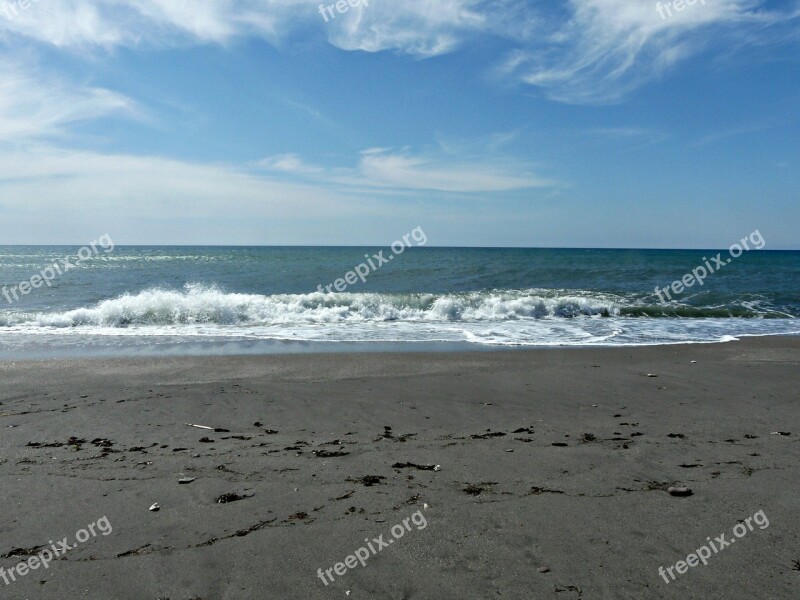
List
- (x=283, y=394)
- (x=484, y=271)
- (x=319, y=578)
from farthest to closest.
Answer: (x=484, y=271), (x=283, y=394), (x=319, y=578)

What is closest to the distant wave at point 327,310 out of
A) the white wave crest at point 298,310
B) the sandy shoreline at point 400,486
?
the white wave crest at point 298,310

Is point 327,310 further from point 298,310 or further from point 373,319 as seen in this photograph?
point 373,319

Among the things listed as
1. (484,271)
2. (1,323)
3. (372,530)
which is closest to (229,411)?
(372,530)

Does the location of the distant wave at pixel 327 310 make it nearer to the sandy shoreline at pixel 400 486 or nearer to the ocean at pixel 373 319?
the ocean at pixel 373 319

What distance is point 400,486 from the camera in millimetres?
4234

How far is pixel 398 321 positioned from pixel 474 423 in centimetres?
1161

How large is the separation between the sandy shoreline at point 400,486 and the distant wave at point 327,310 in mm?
8865

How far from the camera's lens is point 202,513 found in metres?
3.79

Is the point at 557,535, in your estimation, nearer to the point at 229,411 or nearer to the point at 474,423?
the point at 474,423

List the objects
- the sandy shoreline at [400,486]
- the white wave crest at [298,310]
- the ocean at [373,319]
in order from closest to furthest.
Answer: the sandy shoreline at [400,486]
the ocean at [373,319]
the white wave crest at [298,310]

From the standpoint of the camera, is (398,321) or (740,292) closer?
(398,321)

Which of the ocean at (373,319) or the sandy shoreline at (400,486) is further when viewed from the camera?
the ocean at (373,319)

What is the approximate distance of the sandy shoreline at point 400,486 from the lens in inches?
121

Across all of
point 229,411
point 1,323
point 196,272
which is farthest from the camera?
point 196,272
